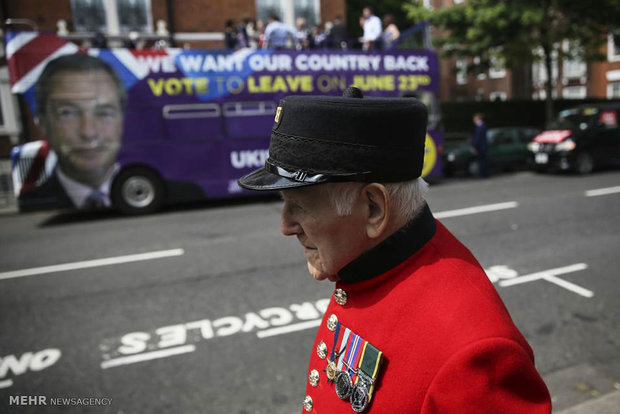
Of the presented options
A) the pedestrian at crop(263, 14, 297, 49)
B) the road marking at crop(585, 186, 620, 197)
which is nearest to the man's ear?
the road marking at crop(585, 186, 620, 197)

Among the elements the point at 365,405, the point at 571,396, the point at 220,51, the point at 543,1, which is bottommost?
the point at 571,396

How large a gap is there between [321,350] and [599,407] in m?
2.34

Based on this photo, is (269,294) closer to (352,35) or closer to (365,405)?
(365,405)

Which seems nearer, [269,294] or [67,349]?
[67,349]

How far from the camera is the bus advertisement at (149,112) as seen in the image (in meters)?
9.54

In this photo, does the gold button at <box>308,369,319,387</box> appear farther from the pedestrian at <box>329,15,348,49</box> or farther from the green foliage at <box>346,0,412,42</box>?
the green foliage at <box>346,0,412,42</box>

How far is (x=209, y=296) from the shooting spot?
504cm

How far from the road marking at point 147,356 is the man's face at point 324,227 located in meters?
2.93

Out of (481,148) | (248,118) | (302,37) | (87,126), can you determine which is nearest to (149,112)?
(87,126)

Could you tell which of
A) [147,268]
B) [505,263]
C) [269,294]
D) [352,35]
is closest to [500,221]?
[505,263]

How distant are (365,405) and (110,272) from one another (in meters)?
5.62

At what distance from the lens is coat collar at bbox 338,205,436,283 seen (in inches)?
49.1

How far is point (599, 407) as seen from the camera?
109 inches

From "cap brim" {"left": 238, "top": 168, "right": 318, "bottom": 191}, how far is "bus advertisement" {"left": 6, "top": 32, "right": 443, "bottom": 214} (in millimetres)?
9301
